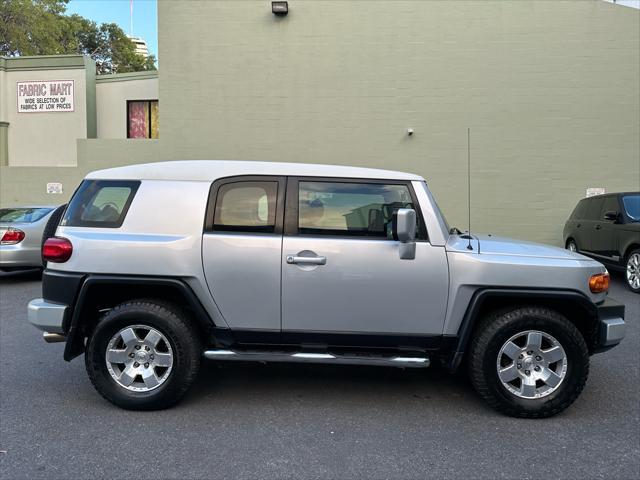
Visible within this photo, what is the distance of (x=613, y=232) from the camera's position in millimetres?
9242

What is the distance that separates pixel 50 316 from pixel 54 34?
27.7m

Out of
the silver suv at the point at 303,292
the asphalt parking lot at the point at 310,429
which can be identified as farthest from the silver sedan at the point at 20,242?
the silver suv at the point at 303,292

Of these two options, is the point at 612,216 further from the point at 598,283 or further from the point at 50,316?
the point at 50,316

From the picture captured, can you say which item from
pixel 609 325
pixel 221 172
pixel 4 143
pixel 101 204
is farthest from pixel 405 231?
pixel 4 143

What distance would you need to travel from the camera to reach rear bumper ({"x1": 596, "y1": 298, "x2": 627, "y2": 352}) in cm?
385

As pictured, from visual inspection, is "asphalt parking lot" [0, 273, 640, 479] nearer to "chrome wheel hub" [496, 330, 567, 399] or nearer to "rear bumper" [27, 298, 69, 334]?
"chrome wheel hub" [496, 330, 567, 399]

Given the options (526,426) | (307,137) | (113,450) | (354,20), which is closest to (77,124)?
(307,137)

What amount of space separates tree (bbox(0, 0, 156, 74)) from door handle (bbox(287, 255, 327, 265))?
2653cm

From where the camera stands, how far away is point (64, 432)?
141 inches

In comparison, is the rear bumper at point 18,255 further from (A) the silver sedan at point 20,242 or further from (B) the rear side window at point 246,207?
(B) the rear side window at point 246,207

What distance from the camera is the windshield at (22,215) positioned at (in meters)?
9.23

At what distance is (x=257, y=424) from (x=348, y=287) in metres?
1.20

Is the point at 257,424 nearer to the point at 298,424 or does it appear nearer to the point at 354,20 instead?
the point at 298,424

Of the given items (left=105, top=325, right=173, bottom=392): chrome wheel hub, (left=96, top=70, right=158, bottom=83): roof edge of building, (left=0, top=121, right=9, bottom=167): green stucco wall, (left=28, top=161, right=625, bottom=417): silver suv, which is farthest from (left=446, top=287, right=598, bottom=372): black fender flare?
(left=0, top=121, right=9, bottom=167): green stucco wall
